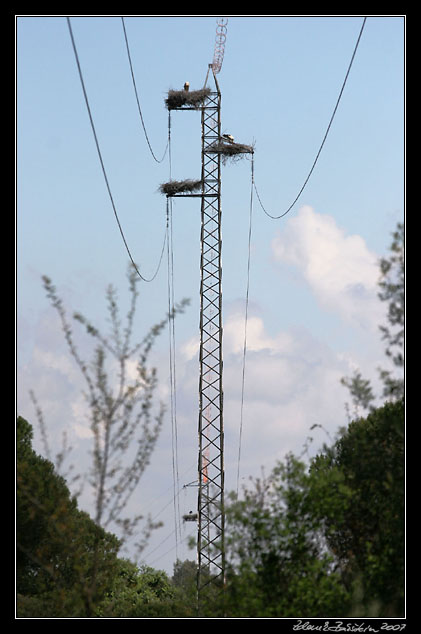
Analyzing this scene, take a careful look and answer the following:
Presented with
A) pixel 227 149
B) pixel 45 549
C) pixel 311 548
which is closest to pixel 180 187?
pixel 227 149

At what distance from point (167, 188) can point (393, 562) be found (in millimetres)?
14253

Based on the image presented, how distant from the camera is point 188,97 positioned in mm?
26922

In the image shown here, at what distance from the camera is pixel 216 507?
23172mm

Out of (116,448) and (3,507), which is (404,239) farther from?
(3,507)

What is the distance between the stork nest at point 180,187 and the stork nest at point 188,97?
270 cm

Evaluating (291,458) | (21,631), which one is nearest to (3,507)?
(21,631)

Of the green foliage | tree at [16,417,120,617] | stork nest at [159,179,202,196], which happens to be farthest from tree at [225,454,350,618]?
stork nest at [159,179,202,196]

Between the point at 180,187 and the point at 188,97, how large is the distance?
3060mm

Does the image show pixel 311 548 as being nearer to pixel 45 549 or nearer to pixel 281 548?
pixel 281 548

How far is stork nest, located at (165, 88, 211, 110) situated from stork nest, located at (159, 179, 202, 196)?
2.70 meters

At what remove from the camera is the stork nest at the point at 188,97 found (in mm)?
26845

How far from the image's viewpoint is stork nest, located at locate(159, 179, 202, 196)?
84.7 feet
